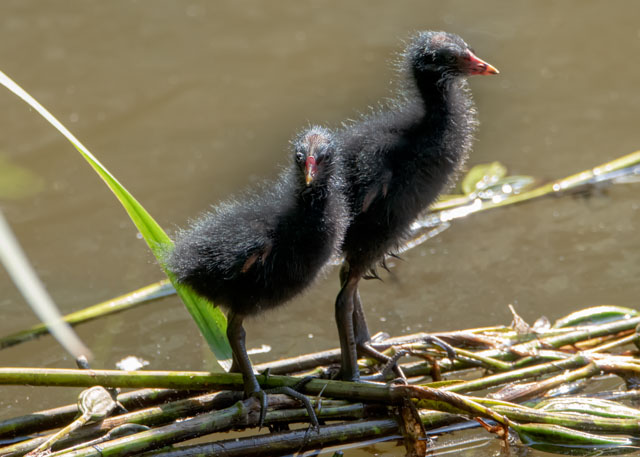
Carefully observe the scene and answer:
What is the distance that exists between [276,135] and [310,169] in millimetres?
2707

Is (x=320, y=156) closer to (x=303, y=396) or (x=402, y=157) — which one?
(x=402, y=157)

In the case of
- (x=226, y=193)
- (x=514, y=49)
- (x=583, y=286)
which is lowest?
(x=583, y=286)

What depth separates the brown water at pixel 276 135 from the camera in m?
3.98

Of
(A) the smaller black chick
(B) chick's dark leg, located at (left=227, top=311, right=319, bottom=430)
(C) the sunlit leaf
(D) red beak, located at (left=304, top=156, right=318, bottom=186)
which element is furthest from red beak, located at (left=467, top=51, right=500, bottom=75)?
(B) chick's dark leg, located at (left=227, top=311, right=319, bottom=430)

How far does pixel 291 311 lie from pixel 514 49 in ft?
10.5

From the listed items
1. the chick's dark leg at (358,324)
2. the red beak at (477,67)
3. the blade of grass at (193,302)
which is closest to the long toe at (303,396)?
the blade of grass at (193,302)

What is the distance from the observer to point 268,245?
9.48ft

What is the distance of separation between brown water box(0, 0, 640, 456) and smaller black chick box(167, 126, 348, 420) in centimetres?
66

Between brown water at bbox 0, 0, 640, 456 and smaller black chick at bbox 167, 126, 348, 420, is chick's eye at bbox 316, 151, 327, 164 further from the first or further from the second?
brown water at bbox 0, 0, 640, 456

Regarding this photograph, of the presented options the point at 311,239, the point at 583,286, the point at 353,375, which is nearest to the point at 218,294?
the point at 311,239

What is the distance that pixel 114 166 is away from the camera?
5309 millimetres

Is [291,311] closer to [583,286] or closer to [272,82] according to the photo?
[583,286]

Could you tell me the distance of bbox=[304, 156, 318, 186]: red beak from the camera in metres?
2.85

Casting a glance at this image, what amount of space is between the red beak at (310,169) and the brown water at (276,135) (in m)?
0.99
